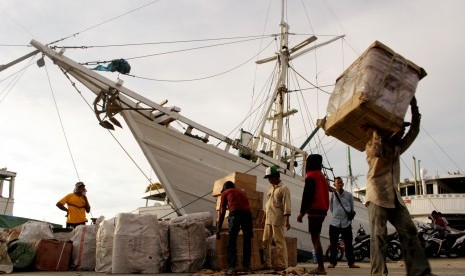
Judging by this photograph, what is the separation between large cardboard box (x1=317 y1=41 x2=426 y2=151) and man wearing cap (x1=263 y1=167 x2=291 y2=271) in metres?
2.13

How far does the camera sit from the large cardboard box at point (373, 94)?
4527mm

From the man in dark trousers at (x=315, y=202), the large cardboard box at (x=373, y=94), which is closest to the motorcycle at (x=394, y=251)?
the man in dark trousers at (x=315, y=202)

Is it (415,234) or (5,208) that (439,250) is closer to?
(415,234)

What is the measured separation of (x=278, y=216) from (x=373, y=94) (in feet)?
10.5

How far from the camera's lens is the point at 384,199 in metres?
4.27

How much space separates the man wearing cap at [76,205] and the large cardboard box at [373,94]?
6240mm

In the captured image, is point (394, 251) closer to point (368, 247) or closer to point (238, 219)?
point (368, 247)

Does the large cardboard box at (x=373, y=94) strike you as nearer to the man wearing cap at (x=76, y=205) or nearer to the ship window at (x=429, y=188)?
the man wearing cap at (x=76, y=205)

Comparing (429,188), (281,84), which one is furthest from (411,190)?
(281,84)

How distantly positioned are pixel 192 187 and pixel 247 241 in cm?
651

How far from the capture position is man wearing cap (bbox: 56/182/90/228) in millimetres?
9477

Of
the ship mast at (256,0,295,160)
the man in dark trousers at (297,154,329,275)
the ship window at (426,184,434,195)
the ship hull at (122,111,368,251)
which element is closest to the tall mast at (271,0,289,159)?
the ship mast at (256,0,295,160)

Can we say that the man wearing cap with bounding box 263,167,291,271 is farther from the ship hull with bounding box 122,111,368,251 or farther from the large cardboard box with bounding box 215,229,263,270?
the ship hull with bounding box 122,111,368,251

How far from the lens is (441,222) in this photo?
42.8 ft
